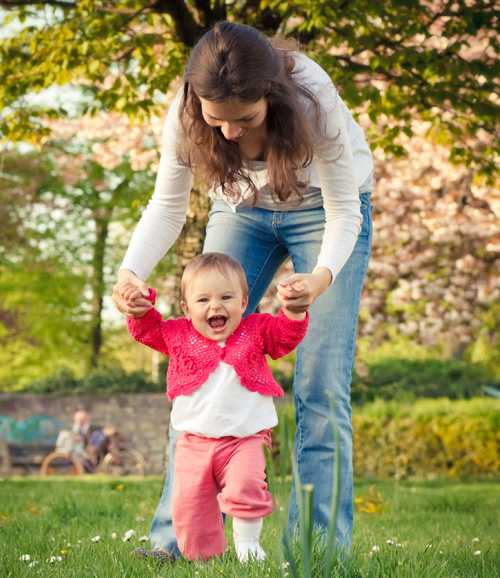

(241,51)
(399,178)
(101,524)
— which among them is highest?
(399,178)

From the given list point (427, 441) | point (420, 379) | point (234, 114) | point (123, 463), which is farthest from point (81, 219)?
point (234, 114)

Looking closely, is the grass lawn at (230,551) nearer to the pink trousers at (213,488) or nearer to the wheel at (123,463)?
the pink trousers at (213,488)

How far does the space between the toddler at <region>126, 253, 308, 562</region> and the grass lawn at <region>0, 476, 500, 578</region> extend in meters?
0.11

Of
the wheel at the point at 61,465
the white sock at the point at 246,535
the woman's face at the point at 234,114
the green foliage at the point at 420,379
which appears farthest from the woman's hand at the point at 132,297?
the wheel at the point at 61,465

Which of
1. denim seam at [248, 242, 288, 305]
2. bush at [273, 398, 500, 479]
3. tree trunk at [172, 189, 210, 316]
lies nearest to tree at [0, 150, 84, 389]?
bush at [273, 398, 500, 479]

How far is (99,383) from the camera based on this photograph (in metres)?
16.5

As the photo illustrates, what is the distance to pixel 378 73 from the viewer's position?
663cm

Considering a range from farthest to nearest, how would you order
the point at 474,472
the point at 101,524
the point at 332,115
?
1. the point at 474,472
2. the point at 101,524
3. the point at 332,115

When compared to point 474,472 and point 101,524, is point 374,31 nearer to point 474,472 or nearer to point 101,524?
point 101,524

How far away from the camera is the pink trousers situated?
2738mm

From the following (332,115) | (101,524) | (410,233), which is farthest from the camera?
(410,233)

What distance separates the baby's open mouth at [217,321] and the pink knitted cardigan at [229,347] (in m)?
0.05

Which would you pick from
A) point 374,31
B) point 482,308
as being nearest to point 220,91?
point 374,31

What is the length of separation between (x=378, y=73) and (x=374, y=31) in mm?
424
